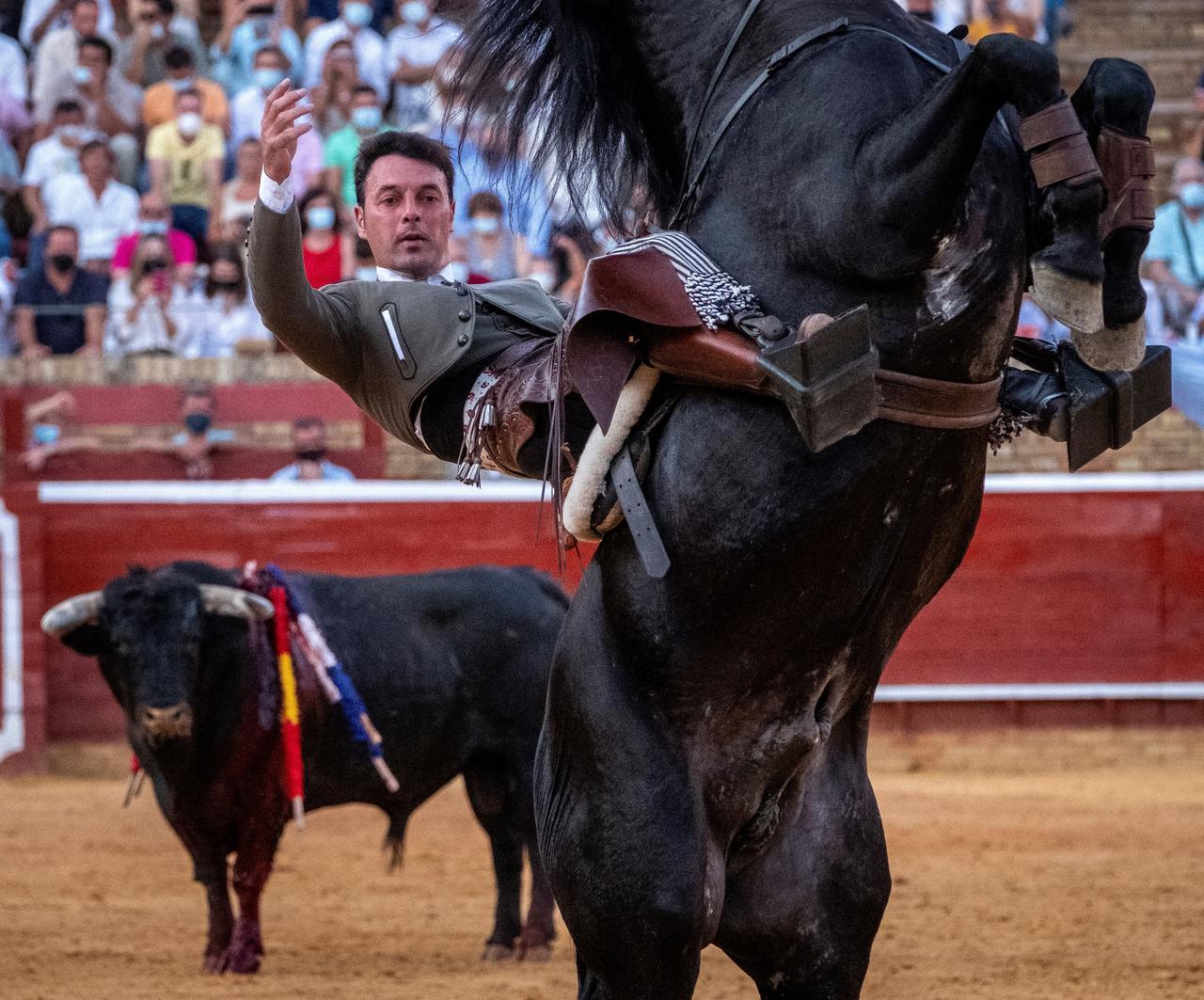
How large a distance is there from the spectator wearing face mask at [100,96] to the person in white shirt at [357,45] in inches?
47.3

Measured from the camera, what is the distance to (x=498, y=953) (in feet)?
20.0

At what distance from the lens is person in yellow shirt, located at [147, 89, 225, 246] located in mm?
11258

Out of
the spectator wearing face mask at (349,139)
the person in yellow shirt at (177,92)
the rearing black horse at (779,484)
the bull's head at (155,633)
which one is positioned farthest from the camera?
the person in yellow shirt at (177,92)

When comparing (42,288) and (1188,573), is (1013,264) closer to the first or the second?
(1188,573)

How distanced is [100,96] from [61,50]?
442mm

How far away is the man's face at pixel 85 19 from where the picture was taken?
12.2 meters

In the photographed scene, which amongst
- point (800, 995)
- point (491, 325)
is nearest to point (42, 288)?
point (491, 325)

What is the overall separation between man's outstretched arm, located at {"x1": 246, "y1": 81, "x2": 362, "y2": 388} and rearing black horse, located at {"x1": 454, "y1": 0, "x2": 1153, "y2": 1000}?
0.51 meters

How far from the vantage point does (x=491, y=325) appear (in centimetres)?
343

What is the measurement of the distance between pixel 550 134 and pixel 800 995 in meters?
1.60

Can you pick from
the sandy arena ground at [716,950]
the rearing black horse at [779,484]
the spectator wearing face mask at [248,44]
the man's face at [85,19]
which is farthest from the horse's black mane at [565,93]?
the man's face at [85,19]

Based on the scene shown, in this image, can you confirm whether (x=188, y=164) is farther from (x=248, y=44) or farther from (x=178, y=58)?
(x=248, y=44)

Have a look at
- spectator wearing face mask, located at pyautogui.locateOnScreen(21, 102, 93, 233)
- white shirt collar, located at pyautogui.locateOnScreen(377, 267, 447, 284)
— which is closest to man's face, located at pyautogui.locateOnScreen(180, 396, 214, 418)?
spectator wearing face mask, located at pyautogui.locateOnScreen(21, 102, 93, 233)

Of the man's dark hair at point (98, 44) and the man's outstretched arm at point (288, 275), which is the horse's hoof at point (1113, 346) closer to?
the man's outstretched arm at point (288, 275)
